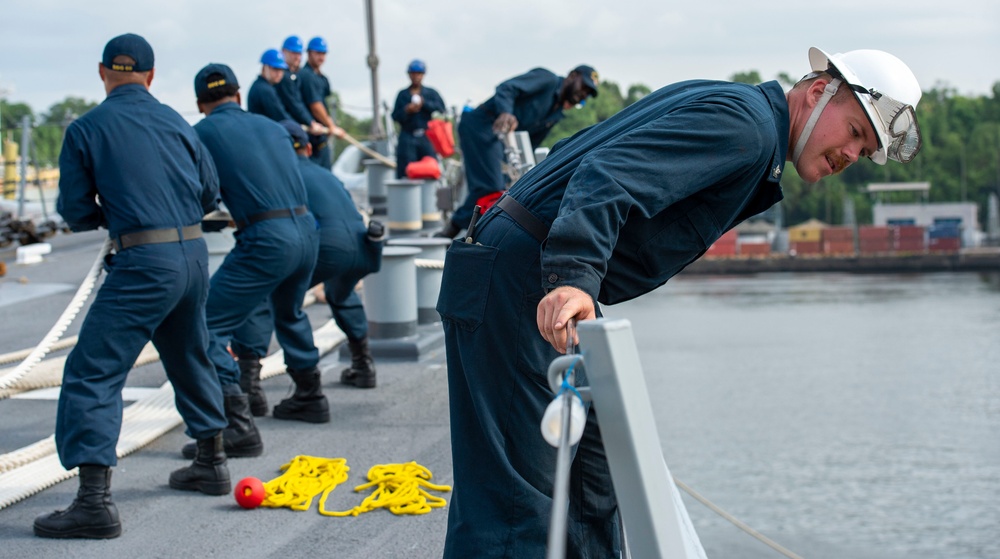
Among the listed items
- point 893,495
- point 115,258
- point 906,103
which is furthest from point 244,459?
point 893,495

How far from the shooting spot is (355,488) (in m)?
4.92

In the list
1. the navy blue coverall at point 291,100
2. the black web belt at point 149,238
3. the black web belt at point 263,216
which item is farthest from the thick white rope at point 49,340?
the navy blue coverall at point 291,100

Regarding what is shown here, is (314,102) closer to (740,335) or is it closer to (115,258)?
(115,258)

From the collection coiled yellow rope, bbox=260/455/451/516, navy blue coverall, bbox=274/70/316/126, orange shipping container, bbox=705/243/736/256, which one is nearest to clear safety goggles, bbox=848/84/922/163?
coiled yellow rope, bbox=260/455/451/516

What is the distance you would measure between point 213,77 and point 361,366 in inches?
84.8

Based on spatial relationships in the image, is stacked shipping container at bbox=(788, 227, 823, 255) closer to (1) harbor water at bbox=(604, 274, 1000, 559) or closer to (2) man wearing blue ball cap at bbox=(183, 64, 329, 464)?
(1) harbor water at bbox=(604, 274, 1000, 559)

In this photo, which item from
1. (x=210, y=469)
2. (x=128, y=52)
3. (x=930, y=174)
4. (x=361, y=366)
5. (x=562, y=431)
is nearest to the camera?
(x=562, y=431)

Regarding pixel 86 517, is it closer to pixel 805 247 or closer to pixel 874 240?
pixel 805 247

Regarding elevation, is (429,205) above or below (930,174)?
above

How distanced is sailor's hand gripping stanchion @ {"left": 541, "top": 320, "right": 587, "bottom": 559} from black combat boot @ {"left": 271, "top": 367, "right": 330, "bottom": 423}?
4.17m

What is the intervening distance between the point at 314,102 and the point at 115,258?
27.1 ft

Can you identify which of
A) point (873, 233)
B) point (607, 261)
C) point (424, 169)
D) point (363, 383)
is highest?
point (607, 261)

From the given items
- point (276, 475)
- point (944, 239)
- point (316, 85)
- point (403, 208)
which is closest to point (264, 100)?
point (316, 85)

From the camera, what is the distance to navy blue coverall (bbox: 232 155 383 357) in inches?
267
